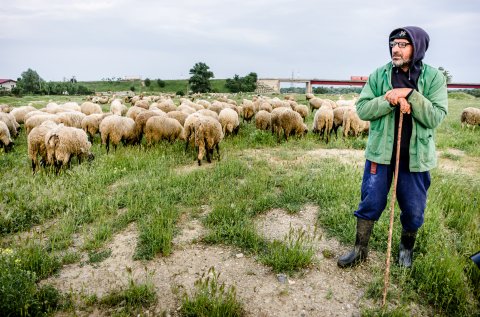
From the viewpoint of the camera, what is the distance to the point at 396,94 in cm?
291

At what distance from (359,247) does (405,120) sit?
168 cm

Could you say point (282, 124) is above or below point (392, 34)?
below

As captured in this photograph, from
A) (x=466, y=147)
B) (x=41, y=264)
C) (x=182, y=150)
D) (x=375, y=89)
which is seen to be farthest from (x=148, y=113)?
(x=466, y=147)

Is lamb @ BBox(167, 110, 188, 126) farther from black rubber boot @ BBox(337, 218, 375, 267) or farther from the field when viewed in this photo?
black rubber boot @ BBox(337, 218, 375, 267)

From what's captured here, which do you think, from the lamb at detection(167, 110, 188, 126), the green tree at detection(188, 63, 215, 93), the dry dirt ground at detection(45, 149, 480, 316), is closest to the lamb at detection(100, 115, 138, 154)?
the lamb at detection(167, 110, 188, 126)

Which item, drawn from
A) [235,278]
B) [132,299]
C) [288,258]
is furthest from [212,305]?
[288,258]

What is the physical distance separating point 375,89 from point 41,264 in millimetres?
4607

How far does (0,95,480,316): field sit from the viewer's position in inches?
119

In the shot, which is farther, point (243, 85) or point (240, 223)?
point (243, 85)

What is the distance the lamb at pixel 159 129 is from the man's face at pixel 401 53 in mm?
7934

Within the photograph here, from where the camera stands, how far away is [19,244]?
13.4 ft

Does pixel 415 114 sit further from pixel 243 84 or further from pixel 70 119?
pixel 243 84

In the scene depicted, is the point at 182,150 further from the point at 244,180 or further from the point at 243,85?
the point at 243,85

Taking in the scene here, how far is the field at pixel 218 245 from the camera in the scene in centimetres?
302
